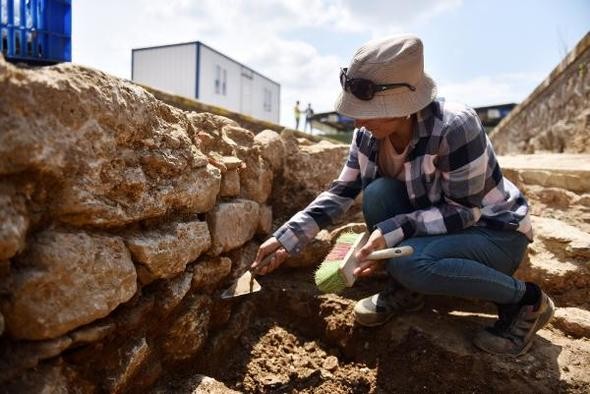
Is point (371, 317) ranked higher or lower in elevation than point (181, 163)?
lower

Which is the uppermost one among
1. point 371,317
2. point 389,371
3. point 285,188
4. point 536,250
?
point 285,188

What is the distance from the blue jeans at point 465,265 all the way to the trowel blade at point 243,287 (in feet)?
1.99


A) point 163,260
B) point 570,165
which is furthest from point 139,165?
point 570,165

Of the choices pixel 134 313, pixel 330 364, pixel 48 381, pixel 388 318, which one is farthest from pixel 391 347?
pixel 48 381

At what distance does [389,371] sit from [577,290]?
3.66ft

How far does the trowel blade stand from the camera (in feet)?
6.59

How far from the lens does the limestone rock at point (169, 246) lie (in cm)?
149

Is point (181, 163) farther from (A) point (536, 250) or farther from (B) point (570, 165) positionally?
(B) point (570, 165)

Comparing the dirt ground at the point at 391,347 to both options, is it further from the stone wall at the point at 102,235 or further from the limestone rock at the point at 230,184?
the limestone rock at the point at 230,184

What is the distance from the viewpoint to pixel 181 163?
170cm

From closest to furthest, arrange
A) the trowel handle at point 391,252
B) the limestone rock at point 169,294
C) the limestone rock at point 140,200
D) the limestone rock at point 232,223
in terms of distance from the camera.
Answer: the limestone rock at point 140,200, the limestone rock at point 169,294, the trowel handle at point 391,252, the limestone rock at point 232,223

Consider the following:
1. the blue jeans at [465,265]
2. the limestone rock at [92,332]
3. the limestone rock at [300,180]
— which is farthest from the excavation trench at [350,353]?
the limestone rock at [300,180]

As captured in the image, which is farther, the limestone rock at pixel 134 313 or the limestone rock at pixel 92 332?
the limestone rock at pixel 134 313

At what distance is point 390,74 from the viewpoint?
169 centimetres
